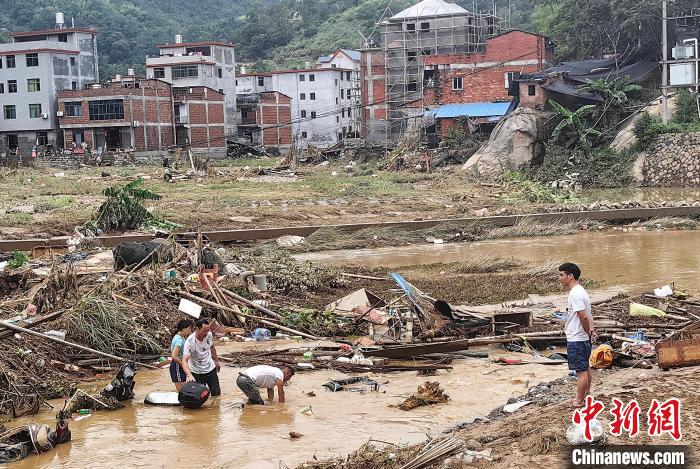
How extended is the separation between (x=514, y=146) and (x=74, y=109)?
29574 mm

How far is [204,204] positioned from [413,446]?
2366 cm

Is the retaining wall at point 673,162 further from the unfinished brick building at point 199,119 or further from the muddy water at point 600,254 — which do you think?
the unfinished brick building at point 199,119

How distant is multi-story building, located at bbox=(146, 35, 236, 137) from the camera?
64.1 m

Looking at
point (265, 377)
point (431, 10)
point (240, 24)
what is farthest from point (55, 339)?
point (240, 24)

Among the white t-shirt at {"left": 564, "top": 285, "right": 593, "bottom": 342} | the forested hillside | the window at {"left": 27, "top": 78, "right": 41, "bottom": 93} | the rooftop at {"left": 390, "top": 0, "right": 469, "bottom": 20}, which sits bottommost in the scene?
the white t-shirt at {"left": 564, "top": 285, "right": 593, "bottom": 342}

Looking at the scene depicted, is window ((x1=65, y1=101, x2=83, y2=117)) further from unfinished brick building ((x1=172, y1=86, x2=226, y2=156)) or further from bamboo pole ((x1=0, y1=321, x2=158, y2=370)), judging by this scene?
bamboo pole ((x1=0, y1=321, x2=158, y2=370))

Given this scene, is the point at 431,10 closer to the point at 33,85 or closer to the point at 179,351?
the point at 33,85

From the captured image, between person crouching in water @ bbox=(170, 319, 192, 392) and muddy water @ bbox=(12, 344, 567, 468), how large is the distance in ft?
1.25

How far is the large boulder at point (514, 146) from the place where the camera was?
42.2 metres

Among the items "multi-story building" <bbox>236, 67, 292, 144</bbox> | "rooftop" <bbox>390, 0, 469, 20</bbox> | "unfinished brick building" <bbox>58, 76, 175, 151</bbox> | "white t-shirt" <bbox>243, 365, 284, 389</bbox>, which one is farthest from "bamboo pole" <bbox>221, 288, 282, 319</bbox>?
"multi-story building" <bbox>236, 67, 292, 144</bbox>

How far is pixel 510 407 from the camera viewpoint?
9.88 metres

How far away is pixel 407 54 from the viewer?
5625 centimetres

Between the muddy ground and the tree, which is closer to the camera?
the muddy ground

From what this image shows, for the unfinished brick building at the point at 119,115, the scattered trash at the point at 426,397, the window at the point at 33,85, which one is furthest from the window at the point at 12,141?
the scattered trash at the point at 426,397
